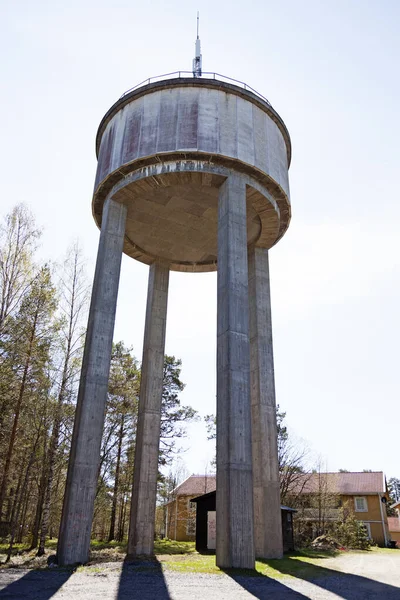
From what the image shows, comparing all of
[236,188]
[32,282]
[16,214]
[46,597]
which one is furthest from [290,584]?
[16,214]

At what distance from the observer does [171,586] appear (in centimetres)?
915

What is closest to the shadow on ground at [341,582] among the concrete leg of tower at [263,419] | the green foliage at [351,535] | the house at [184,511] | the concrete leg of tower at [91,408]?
the concrete leg of tower at [263,419]

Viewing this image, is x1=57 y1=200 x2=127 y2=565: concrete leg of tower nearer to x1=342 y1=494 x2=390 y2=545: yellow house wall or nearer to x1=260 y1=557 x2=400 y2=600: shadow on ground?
x1=260 y1=557 x2=400 y2=600: shadow on ground

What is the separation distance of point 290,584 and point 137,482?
8.69m

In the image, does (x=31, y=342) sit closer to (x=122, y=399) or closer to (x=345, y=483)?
(x=122, y=399)

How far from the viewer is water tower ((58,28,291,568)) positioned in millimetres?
12477

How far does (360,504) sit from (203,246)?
91.8ft

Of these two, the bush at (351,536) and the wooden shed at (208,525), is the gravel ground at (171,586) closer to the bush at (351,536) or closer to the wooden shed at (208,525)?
the wooden shed at (208,525)

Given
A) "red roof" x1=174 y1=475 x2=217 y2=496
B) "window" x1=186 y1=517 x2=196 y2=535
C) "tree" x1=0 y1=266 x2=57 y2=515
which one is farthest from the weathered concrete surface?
"red roof" x1=174 y1=475 x2=217 y2=496

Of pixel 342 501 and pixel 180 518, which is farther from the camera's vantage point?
pixel 342 501

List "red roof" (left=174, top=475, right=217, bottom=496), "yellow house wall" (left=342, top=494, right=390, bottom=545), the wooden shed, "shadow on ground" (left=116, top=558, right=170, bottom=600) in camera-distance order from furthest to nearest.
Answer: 1. "red roof" (left=174, top=475, right=217, bottom=496)
2. "yellow house wall" (left=342, top=494, right=390, bottom=545)
3. the wooden shed
4. "shadow on ground" (left=116, top=558, right=170, bottom=600)

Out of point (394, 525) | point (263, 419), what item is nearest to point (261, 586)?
point (263, 419)

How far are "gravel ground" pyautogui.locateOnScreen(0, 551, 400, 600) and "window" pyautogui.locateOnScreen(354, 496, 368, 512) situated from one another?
27212 millimetres

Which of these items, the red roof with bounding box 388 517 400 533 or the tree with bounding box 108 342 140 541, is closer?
the tree with bounding box 108 342 140 541
